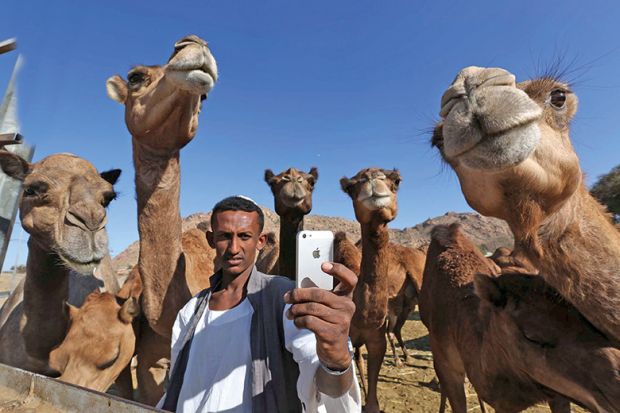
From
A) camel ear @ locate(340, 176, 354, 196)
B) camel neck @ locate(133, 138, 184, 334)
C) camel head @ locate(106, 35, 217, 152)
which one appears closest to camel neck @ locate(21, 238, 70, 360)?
camel neck @ locate(133, 138, 184, 334)

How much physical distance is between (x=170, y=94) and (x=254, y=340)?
6.97ft

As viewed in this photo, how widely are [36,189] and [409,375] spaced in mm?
7697

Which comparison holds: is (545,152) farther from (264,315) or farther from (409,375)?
(409,375)

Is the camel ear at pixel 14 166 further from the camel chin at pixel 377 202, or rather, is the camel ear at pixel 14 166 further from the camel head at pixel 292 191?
the camel chin at pixel 377 202

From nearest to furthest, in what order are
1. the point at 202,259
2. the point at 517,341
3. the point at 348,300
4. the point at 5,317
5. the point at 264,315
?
the point at 348,300 → the point at 264,315 → the point at 517,341 → the point at 5,317 → the point at 202,259

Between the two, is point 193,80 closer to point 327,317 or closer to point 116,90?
point 116,90

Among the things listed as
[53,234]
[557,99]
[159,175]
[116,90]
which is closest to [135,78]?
[116,90]

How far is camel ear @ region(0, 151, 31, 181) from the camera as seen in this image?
3.27 meters

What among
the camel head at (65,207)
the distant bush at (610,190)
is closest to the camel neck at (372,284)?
the camel head at (65,207)

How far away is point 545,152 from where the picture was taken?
1.98 metres

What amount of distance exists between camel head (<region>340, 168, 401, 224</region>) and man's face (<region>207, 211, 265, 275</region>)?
3.12 meters

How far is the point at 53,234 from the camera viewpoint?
2.95 m

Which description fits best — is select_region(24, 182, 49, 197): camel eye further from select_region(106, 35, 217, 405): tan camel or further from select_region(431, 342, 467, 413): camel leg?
select_region(431, 342, 467, 413): camel leg

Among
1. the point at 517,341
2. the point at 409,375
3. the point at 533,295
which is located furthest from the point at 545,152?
the point at 409,375
